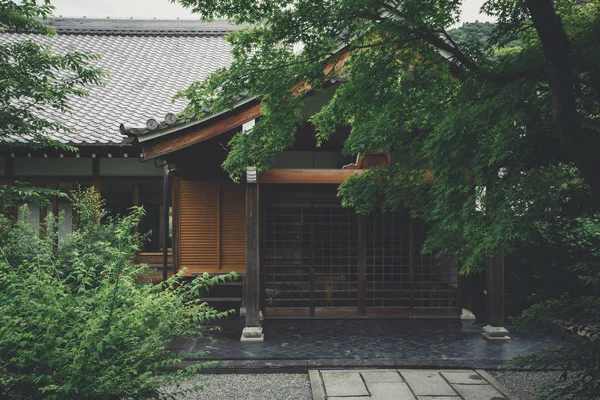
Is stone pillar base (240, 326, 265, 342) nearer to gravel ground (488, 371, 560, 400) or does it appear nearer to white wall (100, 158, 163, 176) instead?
gravel ground (488, 371, 560, 400)

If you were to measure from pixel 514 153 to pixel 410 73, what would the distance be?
202cm

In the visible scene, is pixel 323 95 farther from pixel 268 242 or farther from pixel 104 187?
pixel 104 187

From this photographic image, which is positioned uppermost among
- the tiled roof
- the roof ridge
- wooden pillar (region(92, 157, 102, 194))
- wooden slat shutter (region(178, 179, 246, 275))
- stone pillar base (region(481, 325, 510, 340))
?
the roof ridge

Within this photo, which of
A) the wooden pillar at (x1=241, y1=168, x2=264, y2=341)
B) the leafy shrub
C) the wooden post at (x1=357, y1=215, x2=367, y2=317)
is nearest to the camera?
the leafy shrub

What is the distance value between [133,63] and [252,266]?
33.3 ft

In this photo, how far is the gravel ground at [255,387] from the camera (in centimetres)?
549

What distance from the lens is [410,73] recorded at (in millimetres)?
5020

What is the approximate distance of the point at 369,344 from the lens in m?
7.37

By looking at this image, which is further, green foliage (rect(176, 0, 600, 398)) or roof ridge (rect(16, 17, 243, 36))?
roof ridge (rect(16, 17, 243, 36))

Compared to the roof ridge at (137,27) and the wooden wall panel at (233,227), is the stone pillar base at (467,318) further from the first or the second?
the roof ridge at (137,27)

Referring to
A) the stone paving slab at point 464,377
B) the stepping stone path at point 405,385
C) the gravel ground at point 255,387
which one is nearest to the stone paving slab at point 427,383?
the stepping stone path at point 405,385

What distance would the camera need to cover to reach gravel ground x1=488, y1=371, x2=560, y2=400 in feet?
18.3

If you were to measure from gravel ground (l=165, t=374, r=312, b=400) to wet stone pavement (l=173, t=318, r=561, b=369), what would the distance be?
16.4 inches

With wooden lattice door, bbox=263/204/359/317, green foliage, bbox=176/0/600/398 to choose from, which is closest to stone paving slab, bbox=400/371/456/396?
green foliage, bbox=176/0/600/398
